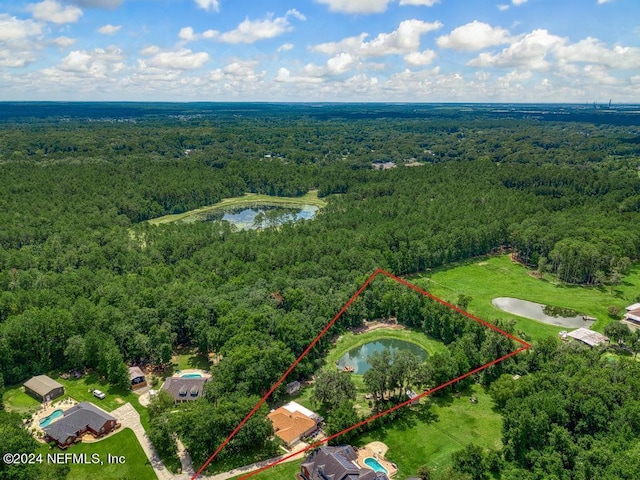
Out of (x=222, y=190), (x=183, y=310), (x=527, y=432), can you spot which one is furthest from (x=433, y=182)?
(x=527, y=432)

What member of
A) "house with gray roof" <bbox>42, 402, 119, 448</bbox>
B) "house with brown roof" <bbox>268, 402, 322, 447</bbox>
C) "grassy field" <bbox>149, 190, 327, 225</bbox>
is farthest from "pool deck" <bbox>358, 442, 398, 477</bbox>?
"grassy field" <bbox>149, 190, 327, 225</bbox>

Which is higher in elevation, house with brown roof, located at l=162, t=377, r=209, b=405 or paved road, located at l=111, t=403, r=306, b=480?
house with brown roof, located at l=162, t=377, r=209, b=405

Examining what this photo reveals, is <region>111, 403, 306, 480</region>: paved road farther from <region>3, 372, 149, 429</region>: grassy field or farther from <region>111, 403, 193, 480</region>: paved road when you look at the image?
<region>3, 372, 149, 429</region>: grassy field

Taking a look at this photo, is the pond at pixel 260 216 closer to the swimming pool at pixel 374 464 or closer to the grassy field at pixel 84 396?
the grassy field at pixel 84 396

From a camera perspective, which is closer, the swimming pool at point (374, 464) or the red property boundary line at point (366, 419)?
Answer: the swimming pool at point (374, 464)

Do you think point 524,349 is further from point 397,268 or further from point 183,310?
point 183,310

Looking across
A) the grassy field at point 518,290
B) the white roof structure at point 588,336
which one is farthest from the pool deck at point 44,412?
the white roof structure at point 588,336

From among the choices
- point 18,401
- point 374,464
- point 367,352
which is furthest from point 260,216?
point 374,464
